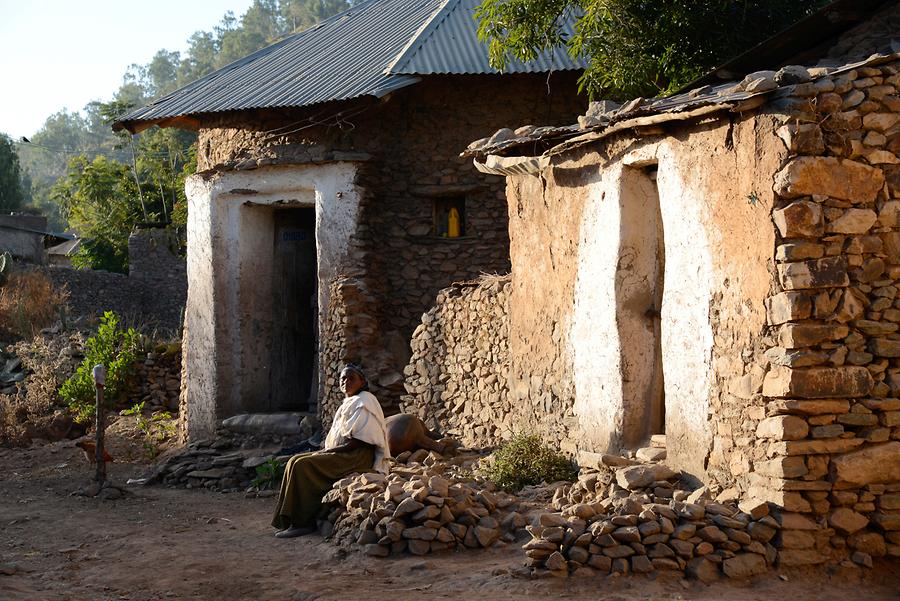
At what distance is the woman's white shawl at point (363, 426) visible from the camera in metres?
7.97

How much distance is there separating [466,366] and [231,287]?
4.19 m

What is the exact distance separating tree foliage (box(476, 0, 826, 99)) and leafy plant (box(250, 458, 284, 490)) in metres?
4.96

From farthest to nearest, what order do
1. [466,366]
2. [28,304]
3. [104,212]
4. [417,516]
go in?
1. [104,212]
2. [28,304]
3. [466,366]
4. [417,516]

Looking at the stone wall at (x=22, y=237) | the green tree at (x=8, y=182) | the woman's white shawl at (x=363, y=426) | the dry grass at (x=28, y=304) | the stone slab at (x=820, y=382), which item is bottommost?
the woman's white shawl at (x=363, y=426)

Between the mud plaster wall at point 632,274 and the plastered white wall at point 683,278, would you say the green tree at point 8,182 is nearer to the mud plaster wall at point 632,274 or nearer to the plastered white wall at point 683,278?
the mud plaster wall at point 632,274

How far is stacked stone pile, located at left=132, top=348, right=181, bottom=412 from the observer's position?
51.9 feet

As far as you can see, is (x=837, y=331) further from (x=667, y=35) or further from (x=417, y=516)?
(x=667, y=35)

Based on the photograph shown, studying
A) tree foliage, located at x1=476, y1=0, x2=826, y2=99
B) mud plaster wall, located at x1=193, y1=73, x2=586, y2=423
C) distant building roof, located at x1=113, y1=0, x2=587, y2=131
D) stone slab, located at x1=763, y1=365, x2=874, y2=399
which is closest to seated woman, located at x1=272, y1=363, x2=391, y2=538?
stone slab, located at x1=763, y1=365, x2=874, y2=399

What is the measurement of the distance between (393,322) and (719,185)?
635 cm

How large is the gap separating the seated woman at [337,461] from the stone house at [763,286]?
5.22 feet

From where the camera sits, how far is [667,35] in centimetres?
1041

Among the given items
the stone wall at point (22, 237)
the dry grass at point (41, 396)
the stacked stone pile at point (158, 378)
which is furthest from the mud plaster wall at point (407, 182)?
the stone wall at point (22, 237)

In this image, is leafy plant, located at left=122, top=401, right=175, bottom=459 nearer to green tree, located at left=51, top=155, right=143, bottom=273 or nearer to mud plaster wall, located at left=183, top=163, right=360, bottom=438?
mud plaster wall, located at left=183, top=163, right=360, bottom=438

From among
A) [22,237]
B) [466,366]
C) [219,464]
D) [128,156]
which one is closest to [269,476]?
[219,464]
